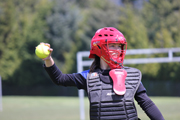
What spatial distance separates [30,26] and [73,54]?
22.0ft

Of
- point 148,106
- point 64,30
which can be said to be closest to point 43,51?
point 148,106

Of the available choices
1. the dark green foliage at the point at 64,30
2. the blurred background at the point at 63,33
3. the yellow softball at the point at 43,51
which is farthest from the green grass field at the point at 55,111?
the dark green foliage at the point at 64,30

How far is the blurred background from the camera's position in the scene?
32844 millimetres

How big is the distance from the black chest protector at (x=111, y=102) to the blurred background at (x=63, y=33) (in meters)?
27.2

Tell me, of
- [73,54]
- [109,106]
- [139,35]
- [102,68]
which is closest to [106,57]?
[102,68]

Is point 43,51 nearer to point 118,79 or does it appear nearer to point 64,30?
point 118,79

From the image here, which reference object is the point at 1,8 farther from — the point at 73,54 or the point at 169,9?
the point at 169,9

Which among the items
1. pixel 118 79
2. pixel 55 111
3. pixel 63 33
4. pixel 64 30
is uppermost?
pixel 64 30

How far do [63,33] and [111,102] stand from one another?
117ft

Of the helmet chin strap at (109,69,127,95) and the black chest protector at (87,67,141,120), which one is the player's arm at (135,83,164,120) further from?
the helmet chin strap at (109,69,127,95)

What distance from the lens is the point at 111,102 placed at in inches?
120

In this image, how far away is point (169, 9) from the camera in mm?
33188

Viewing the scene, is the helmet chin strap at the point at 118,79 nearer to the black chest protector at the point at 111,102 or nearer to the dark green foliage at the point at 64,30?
the black chest protector at the point at 111,102

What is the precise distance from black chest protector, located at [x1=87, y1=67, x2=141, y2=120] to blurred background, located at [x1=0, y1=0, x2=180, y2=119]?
1069 inches
